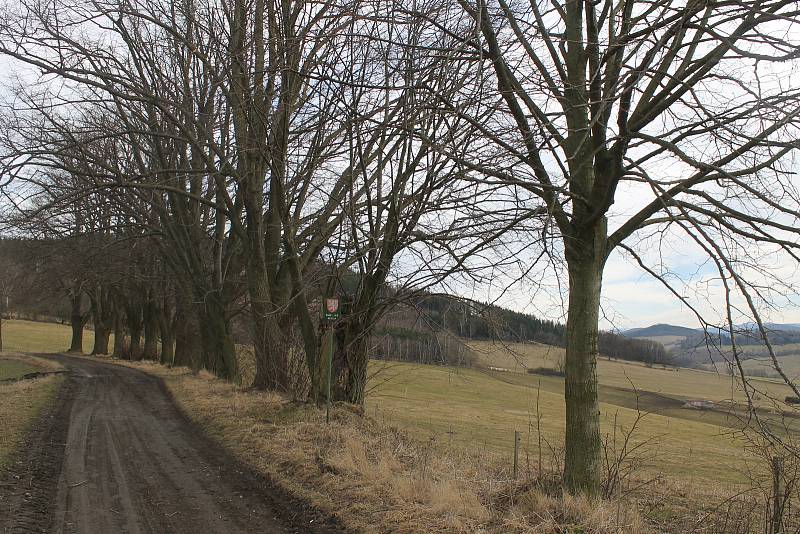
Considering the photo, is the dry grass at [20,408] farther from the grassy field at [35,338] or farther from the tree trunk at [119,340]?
the grassy field at [35,338]

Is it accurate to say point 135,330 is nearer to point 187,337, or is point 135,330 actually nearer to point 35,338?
point 187,337

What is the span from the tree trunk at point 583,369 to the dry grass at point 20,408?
23.7ft

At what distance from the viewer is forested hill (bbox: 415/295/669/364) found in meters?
7.27

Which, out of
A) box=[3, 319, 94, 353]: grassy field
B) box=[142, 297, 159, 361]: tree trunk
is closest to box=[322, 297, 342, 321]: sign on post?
box=[142, 297, 159, 361]: tree trunk

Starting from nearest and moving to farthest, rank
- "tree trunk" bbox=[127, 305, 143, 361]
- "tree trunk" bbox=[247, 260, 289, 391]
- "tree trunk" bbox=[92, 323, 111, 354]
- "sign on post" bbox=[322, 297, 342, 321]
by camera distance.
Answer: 1. "sign on post" bbox=[322, 297, 342, 321]
2. "tree trunk" bbox=[247, 260, 289, 391]
3. "tree trunk" bbox=[127, 305, 143, 361]
4. "tree trunk" bbox=[92, 323, 111, 354]

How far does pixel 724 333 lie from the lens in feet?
17.5

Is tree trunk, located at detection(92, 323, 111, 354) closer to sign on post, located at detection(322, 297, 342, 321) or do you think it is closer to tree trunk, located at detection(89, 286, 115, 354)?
tree trunk, located at detection(89, 286, 115, 354)

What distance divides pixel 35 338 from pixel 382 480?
63710 millimetres

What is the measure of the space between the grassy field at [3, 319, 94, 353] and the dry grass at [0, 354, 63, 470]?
3348cm

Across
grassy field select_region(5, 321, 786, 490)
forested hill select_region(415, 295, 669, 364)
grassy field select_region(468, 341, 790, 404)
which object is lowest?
grassy field select_region(5, 321, 786, 490)

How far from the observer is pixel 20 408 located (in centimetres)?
1339

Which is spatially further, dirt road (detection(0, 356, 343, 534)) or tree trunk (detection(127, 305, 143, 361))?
tree trunk (detection(127, 305, 143, 361))

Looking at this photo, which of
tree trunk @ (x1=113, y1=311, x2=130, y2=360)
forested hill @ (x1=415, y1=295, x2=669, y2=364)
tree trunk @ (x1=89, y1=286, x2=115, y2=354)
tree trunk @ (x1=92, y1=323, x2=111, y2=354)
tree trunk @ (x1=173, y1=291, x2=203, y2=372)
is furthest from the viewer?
tree trunk @ (x1=92, y1=323, x2=111, y2=354)

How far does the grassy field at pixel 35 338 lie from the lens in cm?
5122
